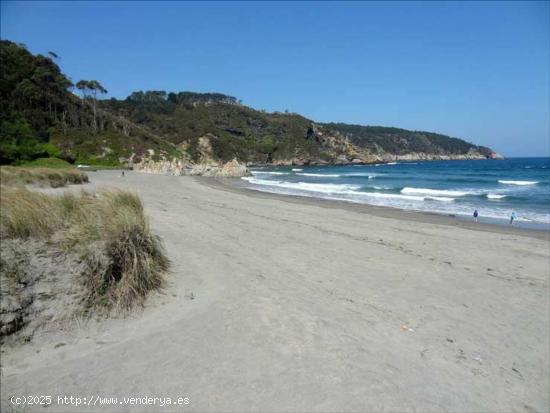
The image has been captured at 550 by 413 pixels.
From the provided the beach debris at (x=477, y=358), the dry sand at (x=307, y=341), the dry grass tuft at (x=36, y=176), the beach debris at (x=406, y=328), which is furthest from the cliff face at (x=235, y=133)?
the beach debris at (x=477, y=358)

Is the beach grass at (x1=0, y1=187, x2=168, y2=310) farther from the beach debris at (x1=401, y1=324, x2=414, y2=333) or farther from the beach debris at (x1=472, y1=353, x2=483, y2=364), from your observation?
the beach debris at (x1=472, y1=353, x2=483, y2=364)

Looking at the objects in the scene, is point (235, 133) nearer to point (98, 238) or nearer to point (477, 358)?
point (98, 238)

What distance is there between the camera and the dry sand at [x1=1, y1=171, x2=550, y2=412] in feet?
12.1

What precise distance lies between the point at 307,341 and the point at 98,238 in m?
2.93

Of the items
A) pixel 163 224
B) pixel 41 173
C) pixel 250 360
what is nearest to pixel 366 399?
pixel 250 360

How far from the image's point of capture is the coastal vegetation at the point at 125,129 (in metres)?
59.3

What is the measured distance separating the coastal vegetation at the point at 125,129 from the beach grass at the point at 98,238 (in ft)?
116

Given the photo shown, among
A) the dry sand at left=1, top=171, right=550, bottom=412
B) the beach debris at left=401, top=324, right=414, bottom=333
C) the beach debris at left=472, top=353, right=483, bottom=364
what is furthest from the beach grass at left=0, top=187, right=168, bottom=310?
the beach debris at left=472, top=353, right=483, bottom=364

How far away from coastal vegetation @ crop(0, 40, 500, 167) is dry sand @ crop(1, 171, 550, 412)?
119 ft

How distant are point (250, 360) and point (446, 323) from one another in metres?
3.07

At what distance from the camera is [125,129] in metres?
84.5

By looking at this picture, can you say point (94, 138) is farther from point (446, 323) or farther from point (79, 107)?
point (446, 323)

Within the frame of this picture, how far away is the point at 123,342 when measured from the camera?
4.38 meters

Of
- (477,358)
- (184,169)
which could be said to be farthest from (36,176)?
(184,169)
